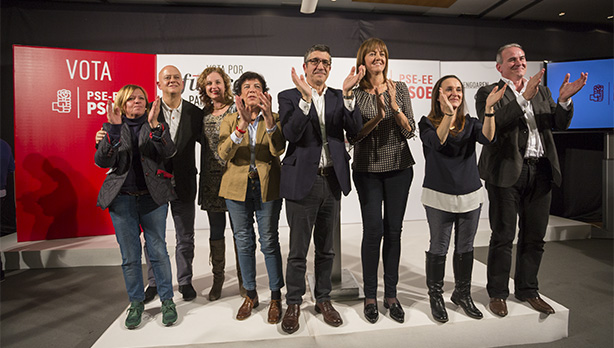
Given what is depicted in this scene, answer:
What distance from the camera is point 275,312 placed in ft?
7.16

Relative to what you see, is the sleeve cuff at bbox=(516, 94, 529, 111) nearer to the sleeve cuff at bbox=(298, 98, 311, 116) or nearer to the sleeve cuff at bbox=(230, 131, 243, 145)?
the sleeve cuff at bbox=(298, 98, 311, 116)

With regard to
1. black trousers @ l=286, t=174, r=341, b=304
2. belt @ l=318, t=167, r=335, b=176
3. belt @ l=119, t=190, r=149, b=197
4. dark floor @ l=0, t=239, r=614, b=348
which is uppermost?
belt @ l=318, t=167, r=335, b=176

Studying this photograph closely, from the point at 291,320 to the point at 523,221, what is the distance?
170cm

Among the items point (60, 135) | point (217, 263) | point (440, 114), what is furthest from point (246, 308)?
point (60, 135)

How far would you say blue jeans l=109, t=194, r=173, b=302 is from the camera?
2092 mm

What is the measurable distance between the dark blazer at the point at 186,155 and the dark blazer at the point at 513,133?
1960 millimetres

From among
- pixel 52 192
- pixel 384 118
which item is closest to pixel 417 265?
pixel 384 118

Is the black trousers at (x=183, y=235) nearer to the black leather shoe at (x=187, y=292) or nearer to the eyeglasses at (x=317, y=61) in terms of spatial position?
the black leather shoe at (x=187, y=292)

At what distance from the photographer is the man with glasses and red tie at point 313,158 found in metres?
1.96

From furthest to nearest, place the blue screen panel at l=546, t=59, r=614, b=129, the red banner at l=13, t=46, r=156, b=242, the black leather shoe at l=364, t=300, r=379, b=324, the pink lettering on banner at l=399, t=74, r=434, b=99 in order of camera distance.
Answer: the pink lettering on banner at l=399, t=74, r=434, b=99
the blue screen panel at l=546, t=59, r=614, b=129
the red banner at l=13, t=46, r=156, b=242
the black leather shoe at l=364, t=300, r=379, b=324

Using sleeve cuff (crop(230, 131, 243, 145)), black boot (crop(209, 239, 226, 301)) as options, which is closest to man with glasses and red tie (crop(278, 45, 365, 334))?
sleeve cuff (crop(230, 131, 243, 145))

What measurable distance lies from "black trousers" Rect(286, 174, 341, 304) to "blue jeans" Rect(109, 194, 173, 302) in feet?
2.63

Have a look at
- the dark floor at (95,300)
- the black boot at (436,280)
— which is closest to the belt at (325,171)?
the black boot at (436,280)

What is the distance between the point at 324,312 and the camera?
7.14 feet
